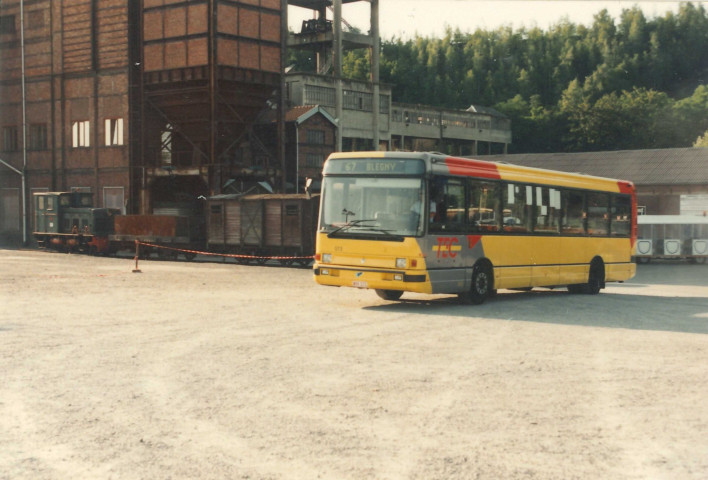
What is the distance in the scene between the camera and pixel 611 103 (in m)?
108

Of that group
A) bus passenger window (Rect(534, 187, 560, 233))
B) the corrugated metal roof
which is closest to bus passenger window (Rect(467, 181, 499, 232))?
bus passenger window (Rect(534, 187, 560, 233))

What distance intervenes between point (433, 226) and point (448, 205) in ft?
2.30

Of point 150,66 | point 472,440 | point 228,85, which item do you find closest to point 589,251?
point 472,440

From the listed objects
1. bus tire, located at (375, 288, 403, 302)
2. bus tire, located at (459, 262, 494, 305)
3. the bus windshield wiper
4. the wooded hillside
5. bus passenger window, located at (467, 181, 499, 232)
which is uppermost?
the wooded hillside

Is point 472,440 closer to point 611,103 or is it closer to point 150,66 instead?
point 150,66

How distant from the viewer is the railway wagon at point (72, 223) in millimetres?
40656

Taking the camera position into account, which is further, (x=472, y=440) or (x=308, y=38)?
(x=308, y=38)

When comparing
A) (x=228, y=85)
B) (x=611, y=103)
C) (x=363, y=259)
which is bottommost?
(x=363, y=259)

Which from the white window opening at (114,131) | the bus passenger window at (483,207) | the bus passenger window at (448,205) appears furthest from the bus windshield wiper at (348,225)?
the white window opening at (114,131)

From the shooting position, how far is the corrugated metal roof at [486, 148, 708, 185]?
53.9 meters

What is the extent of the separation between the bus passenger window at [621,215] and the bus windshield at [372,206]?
8.21 metres

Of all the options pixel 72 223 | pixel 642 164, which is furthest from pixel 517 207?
pixel 642 164

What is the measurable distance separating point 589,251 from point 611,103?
91.1 m

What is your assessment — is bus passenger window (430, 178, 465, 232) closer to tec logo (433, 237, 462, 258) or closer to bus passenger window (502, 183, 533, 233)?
tec logo (433, 237, 462, 258)
